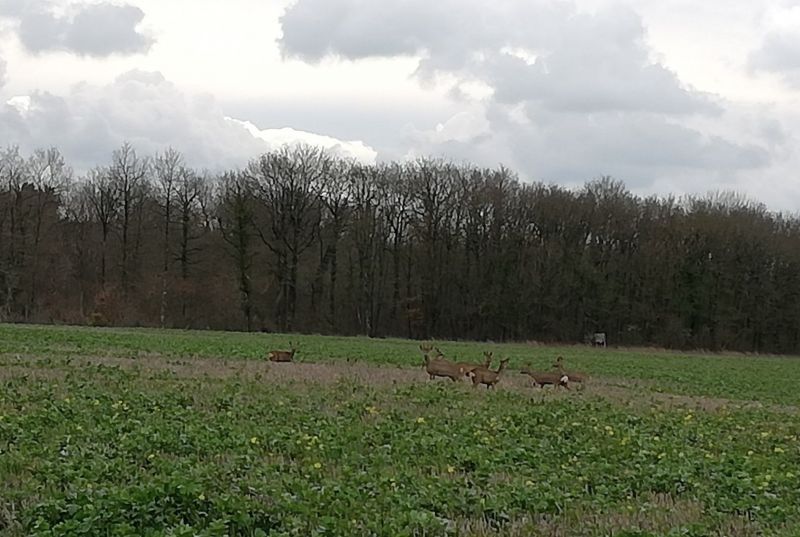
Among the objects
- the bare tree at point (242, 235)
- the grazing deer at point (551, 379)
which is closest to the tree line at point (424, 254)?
the bare tree at point (242, 235)

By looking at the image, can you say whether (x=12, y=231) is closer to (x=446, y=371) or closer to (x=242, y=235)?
(x=242, y=235)

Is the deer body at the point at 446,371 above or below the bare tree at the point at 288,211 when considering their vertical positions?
below

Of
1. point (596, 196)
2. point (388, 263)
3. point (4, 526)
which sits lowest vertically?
point (4, 526)

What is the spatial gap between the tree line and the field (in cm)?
4648

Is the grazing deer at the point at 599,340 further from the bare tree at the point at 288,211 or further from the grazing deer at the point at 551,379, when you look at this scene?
the grazing deer at the point at 551,379

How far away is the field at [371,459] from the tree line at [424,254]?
152 feet

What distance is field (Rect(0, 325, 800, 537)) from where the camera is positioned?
8164mm

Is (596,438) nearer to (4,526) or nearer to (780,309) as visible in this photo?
(4,526)

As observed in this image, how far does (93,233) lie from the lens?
234 feet

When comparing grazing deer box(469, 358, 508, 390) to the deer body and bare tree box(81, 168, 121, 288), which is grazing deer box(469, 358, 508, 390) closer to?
the deer body

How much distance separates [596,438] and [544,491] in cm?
451

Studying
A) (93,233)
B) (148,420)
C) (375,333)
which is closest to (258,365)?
(148,420)

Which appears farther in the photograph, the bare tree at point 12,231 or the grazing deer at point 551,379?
the bare tree at point 12,231

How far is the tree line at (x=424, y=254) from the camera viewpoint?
6844 centimetres
